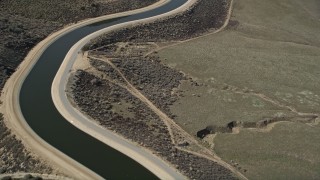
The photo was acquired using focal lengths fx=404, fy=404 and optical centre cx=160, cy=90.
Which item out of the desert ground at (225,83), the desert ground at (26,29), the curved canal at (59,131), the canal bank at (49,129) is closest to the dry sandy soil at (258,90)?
the desert ground at (225,83)

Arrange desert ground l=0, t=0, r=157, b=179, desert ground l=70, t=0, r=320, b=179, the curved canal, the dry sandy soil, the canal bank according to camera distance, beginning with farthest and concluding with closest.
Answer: desert ground l=70, t=0, r=320, b=179, the dry sandy soil, the canal bank, the curved canal, desert ground l=0, t=0, r=157, b=179

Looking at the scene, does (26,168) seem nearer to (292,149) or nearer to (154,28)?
(292,149)

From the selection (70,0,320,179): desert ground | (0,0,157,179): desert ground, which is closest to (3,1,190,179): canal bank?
(0,0,157,179): desert ground

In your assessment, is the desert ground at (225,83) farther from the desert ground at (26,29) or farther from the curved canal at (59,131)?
the desert ground at (26,29)

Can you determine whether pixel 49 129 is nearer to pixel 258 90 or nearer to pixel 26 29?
pixel 26 29

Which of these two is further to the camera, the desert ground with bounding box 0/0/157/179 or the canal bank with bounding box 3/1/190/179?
the canal bank with bounding box 3/1/190/179

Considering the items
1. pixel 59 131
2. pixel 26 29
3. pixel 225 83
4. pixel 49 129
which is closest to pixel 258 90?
pixel 225 83

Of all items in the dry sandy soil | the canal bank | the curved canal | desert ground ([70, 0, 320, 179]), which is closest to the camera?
the curved canal

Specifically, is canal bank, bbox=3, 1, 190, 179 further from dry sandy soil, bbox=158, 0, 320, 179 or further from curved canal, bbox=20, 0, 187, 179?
dry sandy soil, bbox=158, 0, 320, 179
